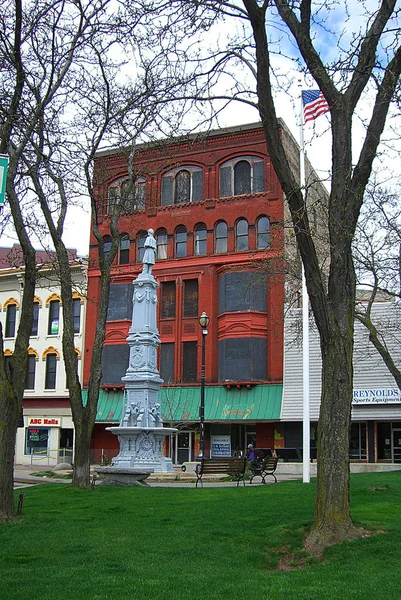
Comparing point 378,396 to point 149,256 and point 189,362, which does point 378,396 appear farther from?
point 149,256

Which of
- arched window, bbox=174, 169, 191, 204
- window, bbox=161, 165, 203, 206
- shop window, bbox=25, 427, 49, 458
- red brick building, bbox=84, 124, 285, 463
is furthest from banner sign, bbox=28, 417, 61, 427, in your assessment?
arched window, bbox=174, 169, 191, 204

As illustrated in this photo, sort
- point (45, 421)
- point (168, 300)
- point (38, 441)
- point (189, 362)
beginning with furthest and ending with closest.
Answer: point (45, 421) < point (38, 441) < point (168, 300) < point (189, 362)

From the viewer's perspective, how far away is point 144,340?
25016mm

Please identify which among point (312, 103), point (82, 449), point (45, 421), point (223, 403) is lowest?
point (82, 449)

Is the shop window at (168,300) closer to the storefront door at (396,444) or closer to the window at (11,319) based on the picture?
the window at (11,319)

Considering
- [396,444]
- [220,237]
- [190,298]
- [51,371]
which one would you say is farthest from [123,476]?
[51,371]

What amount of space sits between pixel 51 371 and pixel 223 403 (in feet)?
44.0

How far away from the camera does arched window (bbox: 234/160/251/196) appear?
138 ft

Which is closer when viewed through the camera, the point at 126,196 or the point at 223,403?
the point at 126,196

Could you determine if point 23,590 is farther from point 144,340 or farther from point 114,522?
point 144,340

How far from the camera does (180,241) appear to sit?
142 feet

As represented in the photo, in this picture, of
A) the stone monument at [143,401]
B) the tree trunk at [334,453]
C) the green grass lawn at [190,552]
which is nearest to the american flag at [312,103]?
the stone monument at [143,401]

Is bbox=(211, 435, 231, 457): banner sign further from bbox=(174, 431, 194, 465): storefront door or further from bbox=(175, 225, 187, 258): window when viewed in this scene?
bbox=(175, 225, 187, 258): window

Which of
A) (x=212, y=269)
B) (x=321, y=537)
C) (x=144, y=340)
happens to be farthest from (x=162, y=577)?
(x=212, y=269)
